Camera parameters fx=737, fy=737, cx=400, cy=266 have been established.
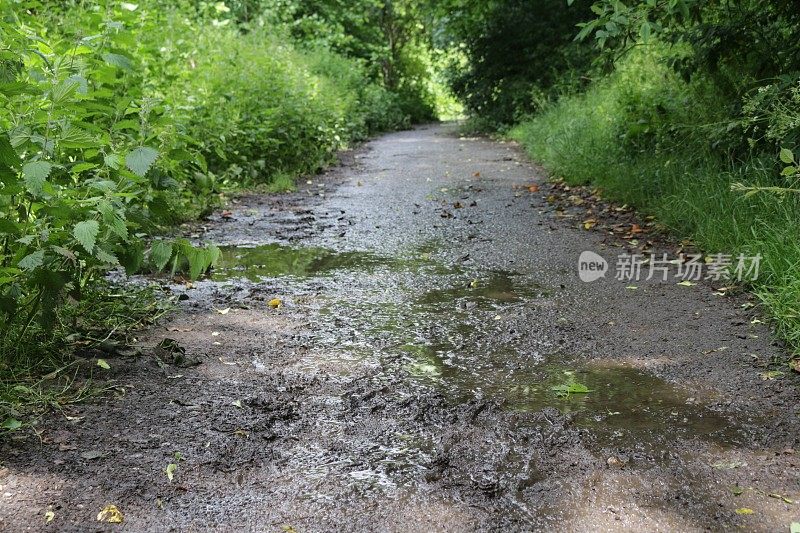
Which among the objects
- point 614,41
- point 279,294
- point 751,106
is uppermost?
point 614,41

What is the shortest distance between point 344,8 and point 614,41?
812 inches

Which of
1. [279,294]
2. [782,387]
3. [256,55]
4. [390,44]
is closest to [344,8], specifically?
[390,44]

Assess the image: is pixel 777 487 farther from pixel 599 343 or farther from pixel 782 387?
pixel 599 343

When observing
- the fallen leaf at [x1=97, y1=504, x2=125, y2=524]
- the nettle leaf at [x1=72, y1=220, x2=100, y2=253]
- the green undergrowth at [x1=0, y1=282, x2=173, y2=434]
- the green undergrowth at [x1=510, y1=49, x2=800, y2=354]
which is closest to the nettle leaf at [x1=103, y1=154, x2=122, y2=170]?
the nettle leaf at [x1=72, y1=220, x2=100, y2=253]

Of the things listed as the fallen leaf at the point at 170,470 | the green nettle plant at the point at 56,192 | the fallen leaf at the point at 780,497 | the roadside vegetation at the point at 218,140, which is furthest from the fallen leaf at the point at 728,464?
the green nettle plant at the point at 56,192

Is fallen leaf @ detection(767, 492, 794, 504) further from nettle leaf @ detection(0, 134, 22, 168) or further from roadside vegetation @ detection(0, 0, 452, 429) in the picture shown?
nettle leaf @ detection(0, 134, 22, 168)

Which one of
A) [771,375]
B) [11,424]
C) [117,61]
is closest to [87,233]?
[11,424]

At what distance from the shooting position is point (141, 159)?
302 cm

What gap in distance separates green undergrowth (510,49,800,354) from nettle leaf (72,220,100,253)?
10.1ft

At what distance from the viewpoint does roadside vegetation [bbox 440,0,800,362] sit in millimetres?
4438

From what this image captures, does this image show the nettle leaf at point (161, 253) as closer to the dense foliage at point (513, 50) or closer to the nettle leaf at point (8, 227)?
the nettle leaf at point (8, 227)

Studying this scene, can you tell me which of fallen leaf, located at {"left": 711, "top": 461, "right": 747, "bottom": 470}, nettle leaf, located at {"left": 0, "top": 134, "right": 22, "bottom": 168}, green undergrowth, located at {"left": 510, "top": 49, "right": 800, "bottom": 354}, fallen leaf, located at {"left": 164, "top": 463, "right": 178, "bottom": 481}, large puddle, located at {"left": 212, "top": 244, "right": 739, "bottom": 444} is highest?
nettle leaf, located at {"left": 0, "top": 134, "right": 22, "bottom": 168}

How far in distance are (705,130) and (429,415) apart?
179 inches

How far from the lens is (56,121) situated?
3027mm
